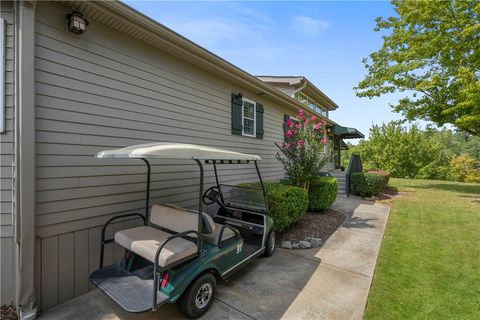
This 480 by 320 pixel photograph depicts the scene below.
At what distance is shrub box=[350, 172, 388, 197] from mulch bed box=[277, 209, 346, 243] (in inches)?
138

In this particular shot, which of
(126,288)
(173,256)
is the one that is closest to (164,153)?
(173,256)

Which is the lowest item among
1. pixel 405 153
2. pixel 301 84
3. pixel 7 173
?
pixel 7 173

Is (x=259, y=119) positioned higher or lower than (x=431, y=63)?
lower

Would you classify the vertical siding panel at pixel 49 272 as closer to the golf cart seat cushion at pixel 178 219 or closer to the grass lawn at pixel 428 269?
the golf cart seat cushion at pixel 178 219

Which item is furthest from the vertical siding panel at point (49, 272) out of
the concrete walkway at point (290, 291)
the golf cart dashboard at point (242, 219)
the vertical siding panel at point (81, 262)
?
the golf cart dashboard at point (242, 219)

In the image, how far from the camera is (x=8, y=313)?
8.88 ft

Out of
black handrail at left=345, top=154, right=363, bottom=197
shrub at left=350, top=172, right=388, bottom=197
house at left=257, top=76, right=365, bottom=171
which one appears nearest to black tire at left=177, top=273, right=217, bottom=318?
house at left=257, top=76, right=365, bottom=171

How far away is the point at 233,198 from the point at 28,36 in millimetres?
3805

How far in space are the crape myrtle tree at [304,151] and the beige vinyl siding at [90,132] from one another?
3.42 m

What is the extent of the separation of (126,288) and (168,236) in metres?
0.72

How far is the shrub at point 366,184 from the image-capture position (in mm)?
10367

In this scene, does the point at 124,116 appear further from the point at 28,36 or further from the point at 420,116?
the point at 420,116

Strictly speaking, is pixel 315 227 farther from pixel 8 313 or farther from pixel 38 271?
pixel 8 313

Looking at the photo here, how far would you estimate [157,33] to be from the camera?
387 cm
